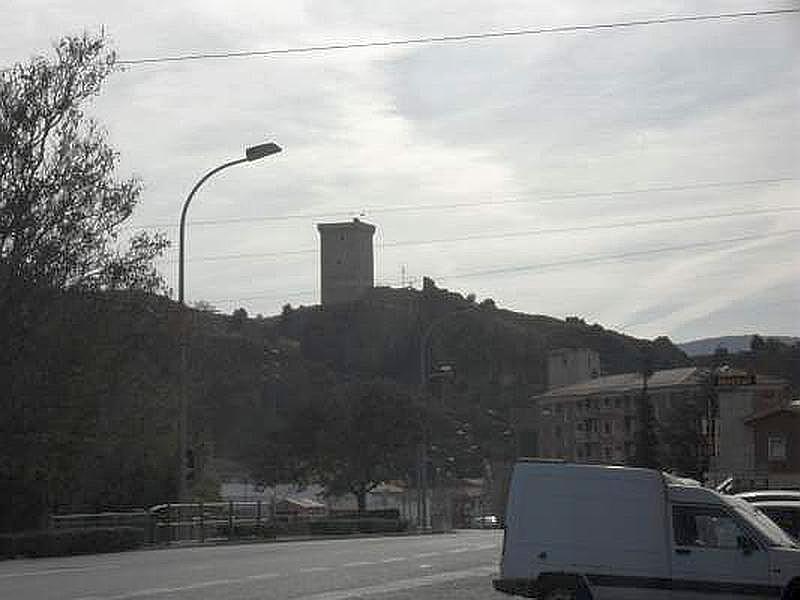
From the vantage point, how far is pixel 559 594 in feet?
54.7

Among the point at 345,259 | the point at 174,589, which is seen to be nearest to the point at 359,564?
the point at 174,589

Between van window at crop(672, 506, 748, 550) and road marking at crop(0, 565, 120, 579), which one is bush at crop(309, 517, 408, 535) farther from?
van window at crop(672, 506, 748, 550)

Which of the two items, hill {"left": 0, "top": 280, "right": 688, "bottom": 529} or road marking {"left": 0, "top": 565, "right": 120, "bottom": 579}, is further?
hill {"left": 0, "top": 280, "right": 688, "bottom": 529}

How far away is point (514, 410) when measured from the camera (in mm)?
97438

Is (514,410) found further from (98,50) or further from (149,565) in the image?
(149,565)

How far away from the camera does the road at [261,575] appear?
21.3 m

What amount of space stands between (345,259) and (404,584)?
113 m

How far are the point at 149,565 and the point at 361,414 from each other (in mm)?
45793

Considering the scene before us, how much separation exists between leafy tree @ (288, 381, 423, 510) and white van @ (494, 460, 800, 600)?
55918 mm

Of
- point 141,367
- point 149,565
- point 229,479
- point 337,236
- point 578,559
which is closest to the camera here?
point 578,559

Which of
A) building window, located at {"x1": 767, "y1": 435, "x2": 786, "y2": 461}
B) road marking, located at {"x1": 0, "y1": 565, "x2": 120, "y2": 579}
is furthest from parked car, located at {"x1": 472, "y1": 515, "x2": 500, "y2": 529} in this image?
road marking, located at {"x1": 0, "y1": 565, "x2": 120, "y2": 579}

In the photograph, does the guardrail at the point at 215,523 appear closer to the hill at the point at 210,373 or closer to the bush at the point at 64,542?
the hill at the point at 210,373

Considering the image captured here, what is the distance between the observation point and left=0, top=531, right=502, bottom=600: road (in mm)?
21297

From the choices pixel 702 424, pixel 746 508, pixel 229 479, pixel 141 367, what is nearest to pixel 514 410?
pixel 229 479
